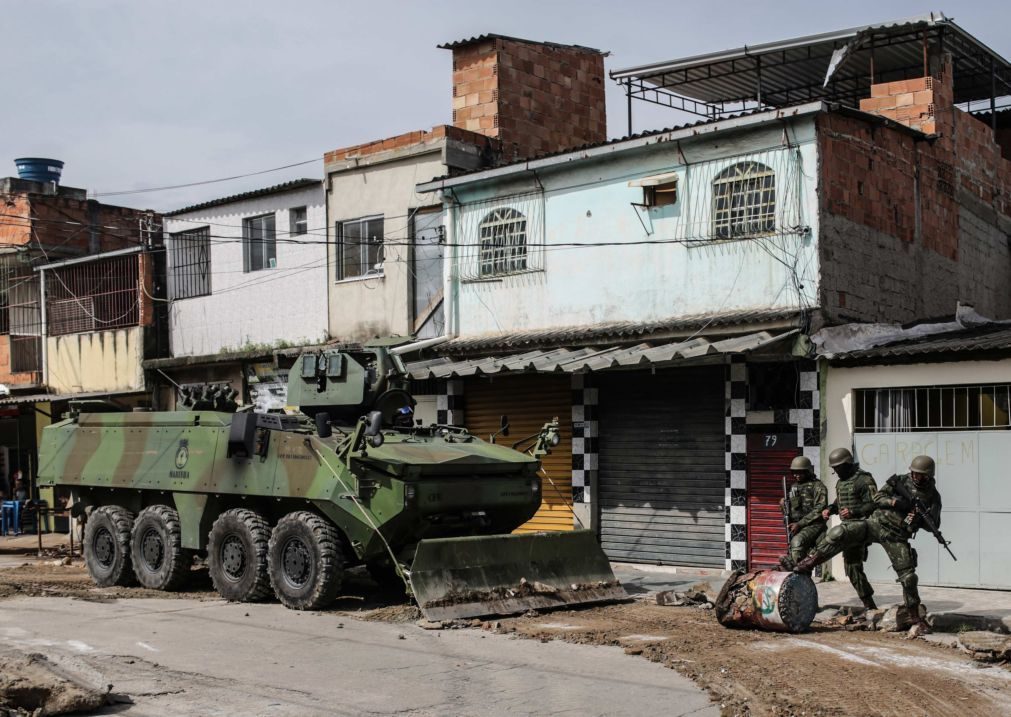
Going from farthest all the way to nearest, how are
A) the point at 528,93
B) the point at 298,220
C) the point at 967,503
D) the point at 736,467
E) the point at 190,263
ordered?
the point at 190,263 < the point at 298,220 < the point at 528,93 < the point at 736,467 < the point at 967,503

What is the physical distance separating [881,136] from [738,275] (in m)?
2.91

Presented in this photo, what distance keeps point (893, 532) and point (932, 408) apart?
359 cm

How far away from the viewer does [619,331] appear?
651 inches

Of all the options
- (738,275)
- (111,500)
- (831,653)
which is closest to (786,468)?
(738,275)

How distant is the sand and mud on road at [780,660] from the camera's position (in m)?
7.86


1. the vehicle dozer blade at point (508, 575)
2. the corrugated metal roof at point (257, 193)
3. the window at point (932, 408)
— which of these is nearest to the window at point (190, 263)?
the corrugated metal roof at point (257, 193)

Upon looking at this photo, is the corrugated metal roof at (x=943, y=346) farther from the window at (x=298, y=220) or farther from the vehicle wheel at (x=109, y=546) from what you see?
the window at (x=298, y=220)

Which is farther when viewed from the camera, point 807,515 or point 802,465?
point 802,465

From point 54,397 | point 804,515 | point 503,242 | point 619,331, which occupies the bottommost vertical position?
point 804,515

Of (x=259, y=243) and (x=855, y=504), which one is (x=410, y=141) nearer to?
(x=259, y=243)

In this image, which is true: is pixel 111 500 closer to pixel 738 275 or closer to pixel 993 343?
pixel 738 275

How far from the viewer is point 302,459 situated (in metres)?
12.7

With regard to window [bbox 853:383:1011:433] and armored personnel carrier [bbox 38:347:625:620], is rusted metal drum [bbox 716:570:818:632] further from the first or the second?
window [bbox 853:383:1011:433]

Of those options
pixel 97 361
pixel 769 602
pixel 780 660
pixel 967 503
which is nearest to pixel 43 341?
pixel 97 361
